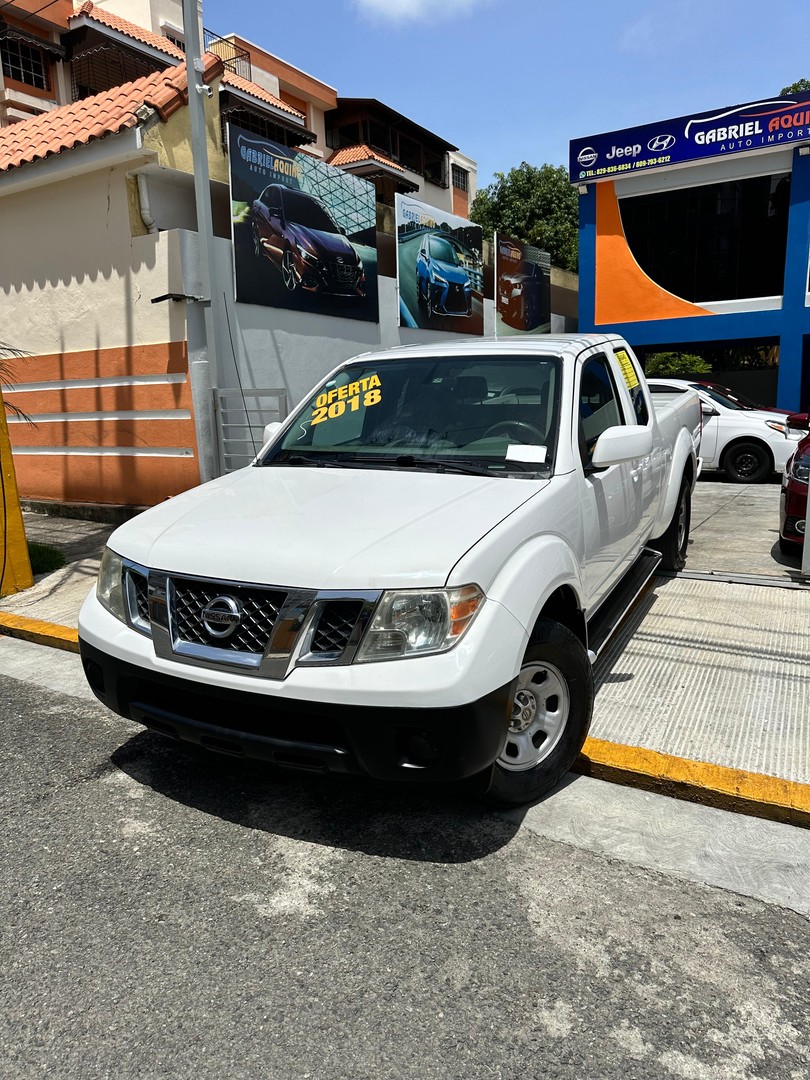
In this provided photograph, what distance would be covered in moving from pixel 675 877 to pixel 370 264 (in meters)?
Answer: 11.4

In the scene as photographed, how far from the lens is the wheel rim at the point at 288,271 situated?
423 inches

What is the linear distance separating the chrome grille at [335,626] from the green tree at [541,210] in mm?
30145

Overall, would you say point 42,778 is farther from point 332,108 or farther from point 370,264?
point 332,108

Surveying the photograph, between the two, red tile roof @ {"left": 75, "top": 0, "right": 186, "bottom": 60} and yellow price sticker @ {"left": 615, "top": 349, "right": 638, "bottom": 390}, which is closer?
yellow price sticker @ {"left": 615, "top": 349, "right": 638, "bottom": 390}

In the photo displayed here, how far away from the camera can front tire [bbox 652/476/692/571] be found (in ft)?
20.3

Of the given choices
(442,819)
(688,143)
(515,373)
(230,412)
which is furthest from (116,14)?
(442,819)

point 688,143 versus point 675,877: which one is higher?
point 688,143

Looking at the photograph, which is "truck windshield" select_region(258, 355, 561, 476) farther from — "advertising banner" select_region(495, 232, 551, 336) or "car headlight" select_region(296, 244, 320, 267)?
"advertising banner" select_region(495, 232, 551, 336)

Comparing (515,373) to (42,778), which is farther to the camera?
(515,373)

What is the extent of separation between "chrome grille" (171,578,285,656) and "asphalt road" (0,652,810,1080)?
0.77 metres

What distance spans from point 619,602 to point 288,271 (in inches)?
308

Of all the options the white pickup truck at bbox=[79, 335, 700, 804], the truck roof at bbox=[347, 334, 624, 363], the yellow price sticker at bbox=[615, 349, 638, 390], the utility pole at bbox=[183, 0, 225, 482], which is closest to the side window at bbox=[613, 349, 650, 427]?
the yellow price sticker at bbox=[615, 349, 638, 390]

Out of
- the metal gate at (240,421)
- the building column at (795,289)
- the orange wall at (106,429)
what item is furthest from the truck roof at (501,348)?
the building column at (795,289)

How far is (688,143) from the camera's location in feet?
60.8
